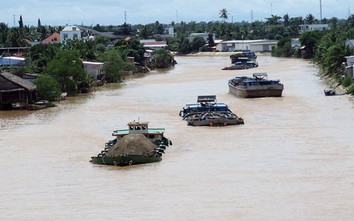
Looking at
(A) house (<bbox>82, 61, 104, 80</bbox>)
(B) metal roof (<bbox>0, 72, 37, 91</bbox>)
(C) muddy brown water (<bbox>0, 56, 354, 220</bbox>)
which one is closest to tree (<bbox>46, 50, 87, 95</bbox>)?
(B) metal roof (<bbox>0, 72, 37, 91</bbox>)

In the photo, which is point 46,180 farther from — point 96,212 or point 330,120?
point 330,120

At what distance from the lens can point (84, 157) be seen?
22.1m

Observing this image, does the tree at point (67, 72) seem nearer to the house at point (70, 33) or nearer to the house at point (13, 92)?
the house at point (13, 92)

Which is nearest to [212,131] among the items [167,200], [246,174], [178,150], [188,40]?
[178,150]

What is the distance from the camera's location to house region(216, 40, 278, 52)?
282ft

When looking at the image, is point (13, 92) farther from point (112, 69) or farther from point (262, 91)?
point (112, 69)

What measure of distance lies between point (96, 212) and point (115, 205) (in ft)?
1.93

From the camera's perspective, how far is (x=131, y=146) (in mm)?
21188

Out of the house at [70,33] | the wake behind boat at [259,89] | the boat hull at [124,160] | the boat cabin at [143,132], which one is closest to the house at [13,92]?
the wake behind boat at [259,89]

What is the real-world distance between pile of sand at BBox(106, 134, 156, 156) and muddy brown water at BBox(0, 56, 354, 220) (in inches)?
22.0

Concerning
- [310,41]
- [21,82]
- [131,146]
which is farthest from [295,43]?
[131,146]

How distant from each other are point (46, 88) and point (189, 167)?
55.1 ft

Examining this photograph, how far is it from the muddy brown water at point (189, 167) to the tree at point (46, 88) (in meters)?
1.83

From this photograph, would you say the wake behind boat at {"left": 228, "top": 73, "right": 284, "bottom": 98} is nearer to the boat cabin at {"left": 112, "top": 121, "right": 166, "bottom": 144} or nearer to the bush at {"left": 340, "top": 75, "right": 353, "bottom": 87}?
the bush at {"left": 340, "top": 75, "right": 353, "bottom": 87}
